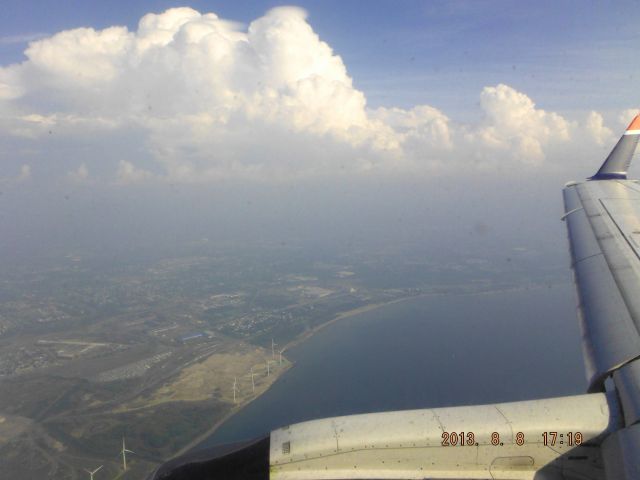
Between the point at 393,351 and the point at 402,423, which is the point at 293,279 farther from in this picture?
the point at 402,423

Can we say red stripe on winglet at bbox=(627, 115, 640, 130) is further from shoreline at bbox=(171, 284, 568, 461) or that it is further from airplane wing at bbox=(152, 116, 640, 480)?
shoreline at bbox=(171, 284, 568, 461)

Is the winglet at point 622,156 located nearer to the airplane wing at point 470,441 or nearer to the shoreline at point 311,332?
the airplane wing at point 470,441

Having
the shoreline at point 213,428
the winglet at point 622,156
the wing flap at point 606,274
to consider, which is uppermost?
the winglet at point 622,156

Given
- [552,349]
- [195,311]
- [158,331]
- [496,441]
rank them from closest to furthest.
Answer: [496,441] → [552,349] → [158,331] → [195,311]

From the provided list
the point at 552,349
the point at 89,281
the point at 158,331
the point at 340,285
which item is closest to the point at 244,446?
the point at 552,349

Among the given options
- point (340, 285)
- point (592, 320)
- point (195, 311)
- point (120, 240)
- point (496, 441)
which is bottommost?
point (496, 441)

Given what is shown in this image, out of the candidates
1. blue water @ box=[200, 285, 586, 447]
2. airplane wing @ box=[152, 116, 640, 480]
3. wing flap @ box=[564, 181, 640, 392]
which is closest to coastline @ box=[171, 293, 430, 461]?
blue water @ box=[200, 285, 586, 447]

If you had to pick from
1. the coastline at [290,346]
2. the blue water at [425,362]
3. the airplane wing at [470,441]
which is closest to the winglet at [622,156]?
the airplane wing at [470,441]

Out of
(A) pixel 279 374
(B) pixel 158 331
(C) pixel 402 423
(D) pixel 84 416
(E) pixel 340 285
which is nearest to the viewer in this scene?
(C) pixel 402 423
